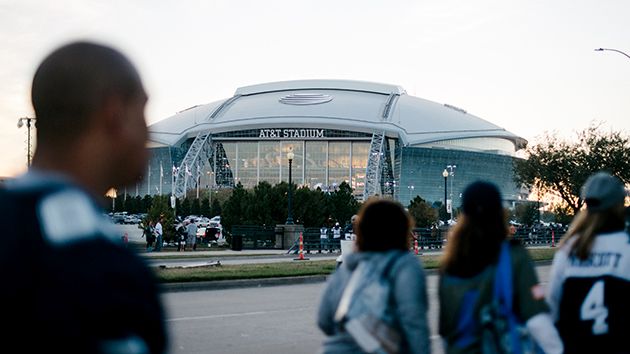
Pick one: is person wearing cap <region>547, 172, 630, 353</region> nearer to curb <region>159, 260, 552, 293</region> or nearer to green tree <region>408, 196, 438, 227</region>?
curb <region>159, 260, 552, 293</region>

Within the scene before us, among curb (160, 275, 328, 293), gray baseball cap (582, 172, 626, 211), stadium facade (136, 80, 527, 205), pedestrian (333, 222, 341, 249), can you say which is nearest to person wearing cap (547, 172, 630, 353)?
gray baseball cap (582, 172, 626, 211)

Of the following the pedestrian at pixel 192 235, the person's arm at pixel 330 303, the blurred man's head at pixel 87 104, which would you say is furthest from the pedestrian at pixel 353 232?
the pedestrian at pixel 192 235

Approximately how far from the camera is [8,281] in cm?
151

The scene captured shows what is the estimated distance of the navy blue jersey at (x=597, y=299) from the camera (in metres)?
4.38

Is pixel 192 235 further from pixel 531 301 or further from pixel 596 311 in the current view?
pixel 531 301

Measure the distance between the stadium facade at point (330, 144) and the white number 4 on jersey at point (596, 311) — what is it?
397 ft

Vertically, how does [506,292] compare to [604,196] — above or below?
below

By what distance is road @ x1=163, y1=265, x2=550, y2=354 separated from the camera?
10263 mm

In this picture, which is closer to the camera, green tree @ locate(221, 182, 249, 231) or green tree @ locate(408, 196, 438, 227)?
green tree @ locate(221, 182, 249, 231)

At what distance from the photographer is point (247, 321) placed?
500 inches

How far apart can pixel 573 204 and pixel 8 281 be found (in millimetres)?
51741

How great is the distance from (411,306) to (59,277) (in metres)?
2.65

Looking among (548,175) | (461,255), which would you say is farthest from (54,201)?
(548,175)

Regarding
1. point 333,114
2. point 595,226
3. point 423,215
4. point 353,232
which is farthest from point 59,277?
point 333,114
